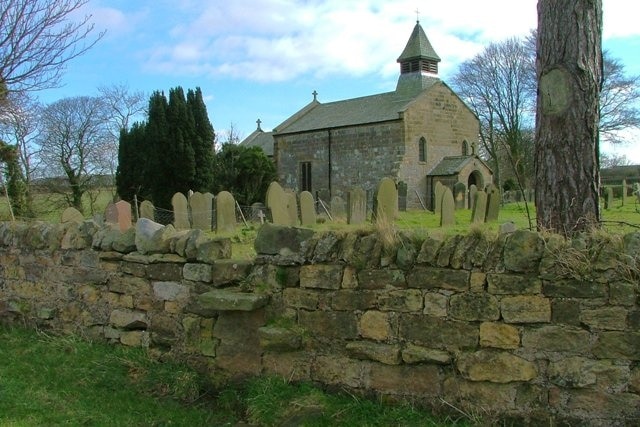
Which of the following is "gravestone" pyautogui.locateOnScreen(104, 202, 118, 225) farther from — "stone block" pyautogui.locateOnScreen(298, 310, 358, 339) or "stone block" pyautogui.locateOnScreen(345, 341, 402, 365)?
"stone block" pyautogui.locateOnScreen(345, 341, 402, 365)

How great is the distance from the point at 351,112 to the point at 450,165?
7396 mm

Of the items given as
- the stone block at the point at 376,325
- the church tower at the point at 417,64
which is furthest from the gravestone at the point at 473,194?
the stone block at the point at 376,325

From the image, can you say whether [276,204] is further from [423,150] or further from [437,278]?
[423,150]

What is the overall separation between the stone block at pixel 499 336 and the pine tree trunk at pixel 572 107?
160 centimetres

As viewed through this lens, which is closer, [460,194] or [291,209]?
[291,209]

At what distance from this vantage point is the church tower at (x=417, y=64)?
35656mm

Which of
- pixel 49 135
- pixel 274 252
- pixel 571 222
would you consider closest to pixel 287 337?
pixel 274 252

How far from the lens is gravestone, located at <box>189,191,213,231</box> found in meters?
16.2

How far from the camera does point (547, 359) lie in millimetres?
3408

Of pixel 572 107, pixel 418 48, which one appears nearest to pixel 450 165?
pixel 418 48

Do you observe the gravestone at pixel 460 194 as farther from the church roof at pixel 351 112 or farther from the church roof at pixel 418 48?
the church roof at pixel 418 48

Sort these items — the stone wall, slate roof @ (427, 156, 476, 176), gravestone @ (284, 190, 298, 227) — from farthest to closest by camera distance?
slate roof @ (427, 156, 476, 176) < gravestone @ (284, 190, 298, 227) < the stone wall

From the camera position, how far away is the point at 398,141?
32.1 m

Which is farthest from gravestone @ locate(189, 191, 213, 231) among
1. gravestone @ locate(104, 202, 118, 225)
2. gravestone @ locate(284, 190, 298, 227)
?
gravestone @ locate(284, 190, 298, 227)
